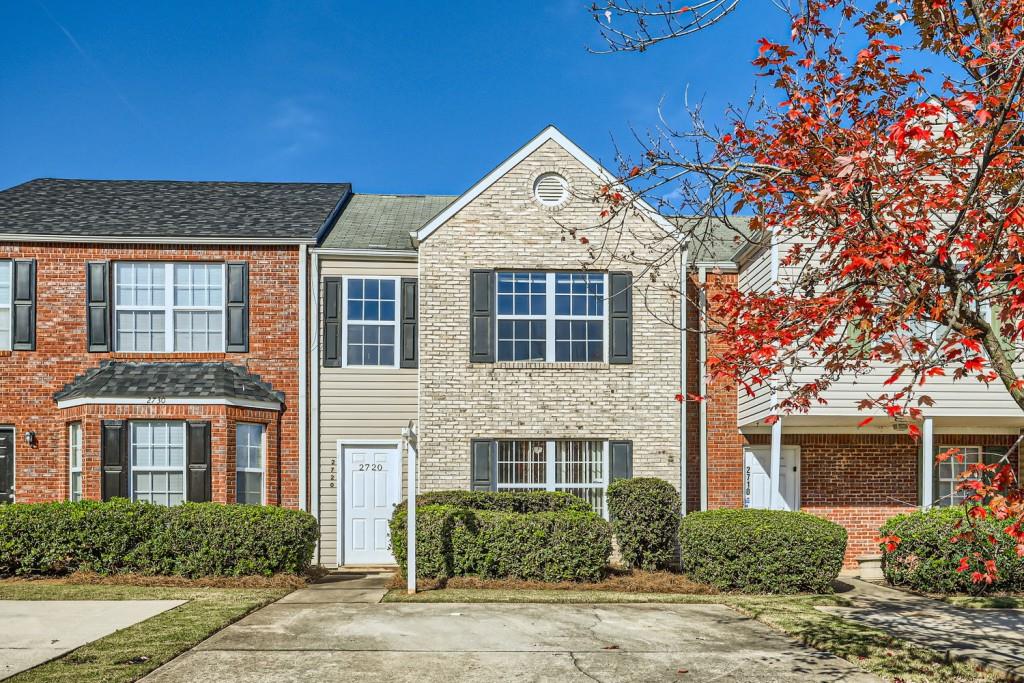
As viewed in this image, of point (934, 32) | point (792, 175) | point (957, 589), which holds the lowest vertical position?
point (957, 589)

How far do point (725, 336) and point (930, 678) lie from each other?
12.2 ft

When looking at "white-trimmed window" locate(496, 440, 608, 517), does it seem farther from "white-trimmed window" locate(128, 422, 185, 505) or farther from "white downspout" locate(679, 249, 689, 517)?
"white-trimmed window" locate(128, 422, 185, 505)

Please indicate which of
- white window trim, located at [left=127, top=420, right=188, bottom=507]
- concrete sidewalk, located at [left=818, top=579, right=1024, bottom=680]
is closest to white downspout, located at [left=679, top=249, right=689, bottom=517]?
concrete sidewalk, located at [left=818, top=579, right=1024, bottom=680]

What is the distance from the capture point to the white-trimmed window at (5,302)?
1570 centimetres

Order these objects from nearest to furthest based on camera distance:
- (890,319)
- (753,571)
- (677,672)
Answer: (890,319)
(677,672)
(753,571)

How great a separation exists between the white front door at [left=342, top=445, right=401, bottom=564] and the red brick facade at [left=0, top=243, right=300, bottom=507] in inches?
36.5

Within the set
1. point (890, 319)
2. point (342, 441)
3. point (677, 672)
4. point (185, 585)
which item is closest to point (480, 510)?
point (342, 441)

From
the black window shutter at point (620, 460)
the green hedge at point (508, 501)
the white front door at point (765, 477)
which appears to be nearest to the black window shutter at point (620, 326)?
the black window shutter at point (620, 460)

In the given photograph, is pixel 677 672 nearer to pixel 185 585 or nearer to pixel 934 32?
pixel 934 32

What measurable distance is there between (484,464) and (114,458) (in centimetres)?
563

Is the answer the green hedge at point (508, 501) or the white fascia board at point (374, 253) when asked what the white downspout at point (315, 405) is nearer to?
the white fascia board at point (374, 253)

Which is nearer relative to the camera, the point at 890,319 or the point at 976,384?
the point at 890,319

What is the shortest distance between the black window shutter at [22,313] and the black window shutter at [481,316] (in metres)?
7.15

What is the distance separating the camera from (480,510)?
14.0m
